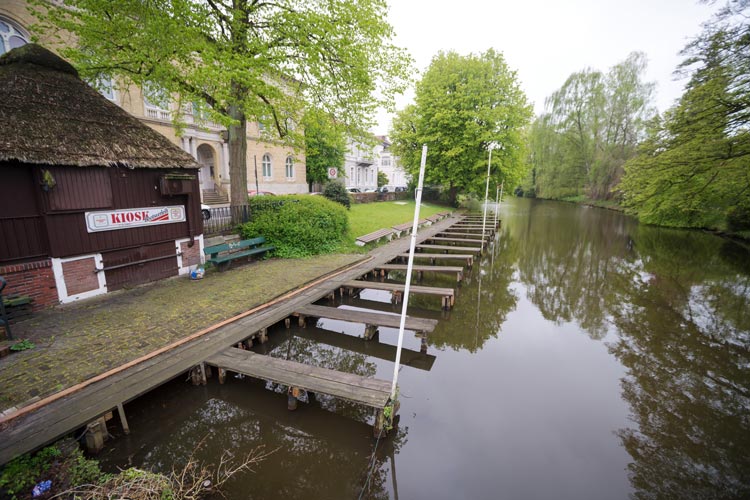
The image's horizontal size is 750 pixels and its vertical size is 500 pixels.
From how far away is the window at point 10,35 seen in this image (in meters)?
15.3

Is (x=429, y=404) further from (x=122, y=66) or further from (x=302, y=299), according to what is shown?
(x=122, y=66)

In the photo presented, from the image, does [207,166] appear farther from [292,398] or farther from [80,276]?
[292,398]

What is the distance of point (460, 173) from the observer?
1222 inches

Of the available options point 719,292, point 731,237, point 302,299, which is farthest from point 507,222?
point 302,299

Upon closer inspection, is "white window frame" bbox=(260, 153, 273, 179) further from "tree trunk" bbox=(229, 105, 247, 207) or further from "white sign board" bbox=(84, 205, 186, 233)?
"white sign board" bbox=(84, 205, 186, 233)

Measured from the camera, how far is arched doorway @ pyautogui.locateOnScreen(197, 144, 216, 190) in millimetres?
26047

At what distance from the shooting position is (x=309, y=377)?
5.23 m

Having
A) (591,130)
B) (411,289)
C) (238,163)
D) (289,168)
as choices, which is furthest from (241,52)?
(591,130)

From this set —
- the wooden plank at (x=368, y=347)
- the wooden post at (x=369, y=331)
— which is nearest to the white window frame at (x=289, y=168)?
the wooden plank at (x=368, y=347)

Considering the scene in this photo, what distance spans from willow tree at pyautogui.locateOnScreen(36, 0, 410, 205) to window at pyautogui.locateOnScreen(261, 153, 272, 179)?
16.1 metres

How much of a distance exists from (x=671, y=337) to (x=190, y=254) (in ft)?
45.4

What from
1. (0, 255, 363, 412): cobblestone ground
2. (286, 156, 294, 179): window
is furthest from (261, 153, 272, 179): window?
(0, 255, 363, 412): cobblestone ground

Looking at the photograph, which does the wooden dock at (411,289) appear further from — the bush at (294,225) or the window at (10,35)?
the window at (10,35)

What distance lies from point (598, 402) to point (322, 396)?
5003 mm
